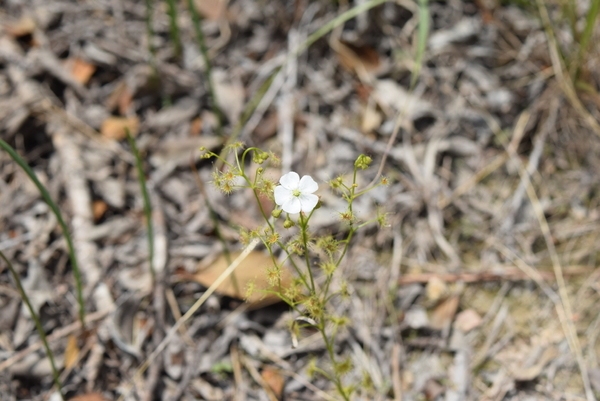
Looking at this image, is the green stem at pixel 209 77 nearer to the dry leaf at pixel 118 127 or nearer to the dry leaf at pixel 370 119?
the dry leaf at pixel 118 127

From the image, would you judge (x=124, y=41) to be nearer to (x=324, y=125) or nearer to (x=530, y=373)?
(x=324, y=125)

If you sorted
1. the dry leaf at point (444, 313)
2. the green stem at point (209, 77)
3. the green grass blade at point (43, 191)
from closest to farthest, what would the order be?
the green grass blade at point (43, 191) → the dry leaf at point (444, 313) → the green stem at point (209, 77)

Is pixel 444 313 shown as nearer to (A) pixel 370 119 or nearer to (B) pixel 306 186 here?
(A) pixel 370 119

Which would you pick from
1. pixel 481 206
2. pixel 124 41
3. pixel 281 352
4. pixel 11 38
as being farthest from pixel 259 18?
pixel 281 352

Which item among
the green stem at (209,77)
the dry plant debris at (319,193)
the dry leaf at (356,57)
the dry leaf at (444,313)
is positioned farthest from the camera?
the dry leaf at (356,57)

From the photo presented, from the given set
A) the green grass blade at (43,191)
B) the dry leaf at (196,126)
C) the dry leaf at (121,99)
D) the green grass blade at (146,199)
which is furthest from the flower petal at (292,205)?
the dry leaf at (121,99)

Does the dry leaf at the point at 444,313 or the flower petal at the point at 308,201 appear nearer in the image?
the flower petal at the point at 308,201
